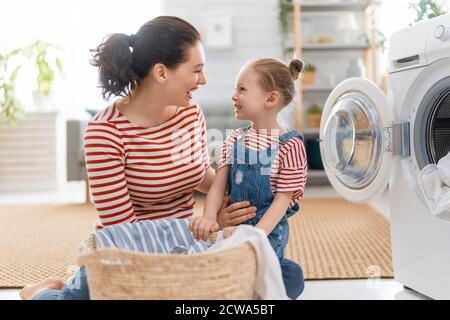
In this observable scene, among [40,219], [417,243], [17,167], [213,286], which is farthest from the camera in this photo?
[17,167]

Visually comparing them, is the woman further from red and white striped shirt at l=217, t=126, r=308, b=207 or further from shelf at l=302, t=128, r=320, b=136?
shelf at l=302, t=128, r=320, b=136

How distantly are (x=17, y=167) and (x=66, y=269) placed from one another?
124 inches

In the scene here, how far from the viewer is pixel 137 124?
143 cm

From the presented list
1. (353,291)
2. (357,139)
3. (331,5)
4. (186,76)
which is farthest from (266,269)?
(331,5)

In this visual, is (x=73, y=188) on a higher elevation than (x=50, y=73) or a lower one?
lower

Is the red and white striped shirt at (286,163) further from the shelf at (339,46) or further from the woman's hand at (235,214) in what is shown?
the shelf at (339,46)

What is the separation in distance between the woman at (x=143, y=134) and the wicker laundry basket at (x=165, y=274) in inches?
12.9

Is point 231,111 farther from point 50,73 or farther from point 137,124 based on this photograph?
point 137,124

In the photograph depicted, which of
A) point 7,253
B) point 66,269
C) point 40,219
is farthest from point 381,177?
point 40,219

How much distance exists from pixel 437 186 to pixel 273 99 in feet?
1.64

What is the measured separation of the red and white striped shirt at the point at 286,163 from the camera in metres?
1.38

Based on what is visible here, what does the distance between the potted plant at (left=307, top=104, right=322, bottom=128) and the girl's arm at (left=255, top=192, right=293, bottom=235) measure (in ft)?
11.3

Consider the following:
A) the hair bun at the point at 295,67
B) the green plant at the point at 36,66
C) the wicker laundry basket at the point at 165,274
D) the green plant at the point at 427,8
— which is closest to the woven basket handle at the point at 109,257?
the wicker laundry basket at the point at 165,274

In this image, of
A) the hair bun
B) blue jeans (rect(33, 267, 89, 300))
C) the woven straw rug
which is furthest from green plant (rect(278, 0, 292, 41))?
blue jeans (rect(33, 267, 89, 300))
